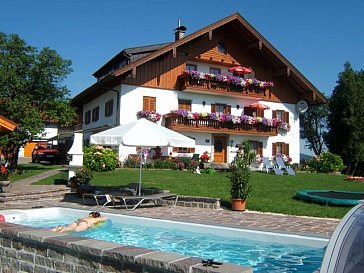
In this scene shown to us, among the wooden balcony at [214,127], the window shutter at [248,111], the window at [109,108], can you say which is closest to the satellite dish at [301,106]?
the wooden balcony at [214,127]

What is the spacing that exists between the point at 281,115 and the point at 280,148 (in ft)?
8.67

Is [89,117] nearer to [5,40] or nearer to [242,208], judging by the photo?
[5,40]

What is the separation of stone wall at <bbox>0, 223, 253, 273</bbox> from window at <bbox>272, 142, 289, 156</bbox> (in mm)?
27185

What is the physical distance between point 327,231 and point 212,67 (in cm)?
2292

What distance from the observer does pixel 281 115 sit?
1270 inches

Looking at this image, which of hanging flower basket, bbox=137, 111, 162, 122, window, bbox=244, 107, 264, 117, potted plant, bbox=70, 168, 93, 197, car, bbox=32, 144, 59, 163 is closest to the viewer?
potted plant, bbox=70, 168, 93, 197

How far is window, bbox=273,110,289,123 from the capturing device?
31859mm

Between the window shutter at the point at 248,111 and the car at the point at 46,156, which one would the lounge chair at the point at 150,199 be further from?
the car at the point at 46,156

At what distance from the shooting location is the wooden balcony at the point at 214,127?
88.3 ft

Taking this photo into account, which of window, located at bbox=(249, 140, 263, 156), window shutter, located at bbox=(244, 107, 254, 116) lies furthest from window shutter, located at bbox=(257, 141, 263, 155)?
window shutter, located at bbox=(244, 107, 254, 116)

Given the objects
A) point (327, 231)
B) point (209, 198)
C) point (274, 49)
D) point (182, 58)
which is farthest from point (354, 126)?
point (327, 231)

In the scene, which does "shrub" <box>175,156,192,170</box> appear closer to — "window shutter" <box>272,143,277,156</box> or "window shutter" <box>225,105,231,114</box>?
"window shutter" <box>225,105,231,114</box>

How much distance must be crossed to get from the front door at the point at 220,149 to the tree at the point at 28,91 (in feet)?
34.0

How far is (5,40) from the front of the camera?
920 inches
